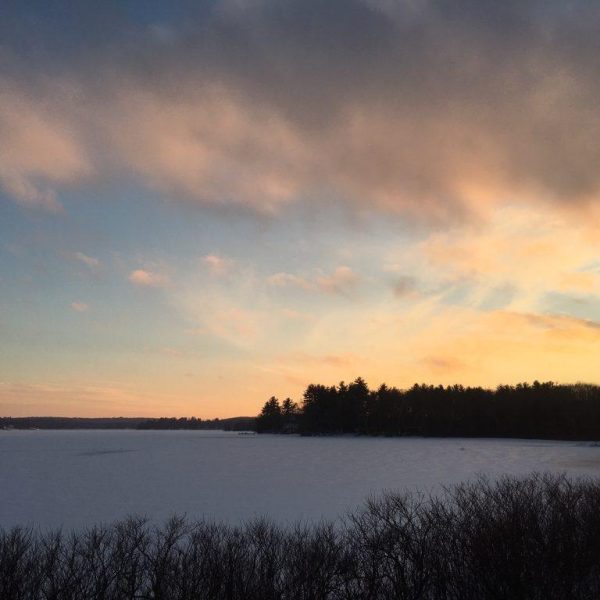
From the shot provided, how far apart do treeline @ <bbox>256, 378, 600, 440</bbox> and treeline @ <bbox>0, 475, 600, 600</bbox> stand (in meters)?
122

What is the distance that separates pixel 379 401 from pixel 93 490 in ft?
419

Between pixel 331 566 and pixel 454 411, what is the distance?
141449mm

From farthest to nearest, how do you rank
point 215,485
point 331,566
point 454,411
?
Result: point 454,411 → point 215,485 → point 331,566

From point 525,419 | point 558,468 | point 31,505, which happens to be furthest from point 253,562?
point 525,419

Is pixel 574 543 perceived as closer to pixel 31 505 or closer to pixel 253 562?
pixel 253 562

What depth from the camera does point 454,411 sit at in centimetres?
15112

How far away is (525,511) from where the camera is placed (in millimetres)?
22234

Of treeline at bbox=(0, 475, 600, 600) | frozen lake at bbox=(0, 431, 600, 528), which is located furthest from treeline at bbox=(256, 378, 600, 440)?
treeline at bbox=(0, 475, 600, 600)

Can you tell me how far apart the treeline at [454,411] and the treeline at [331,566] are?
122 metres

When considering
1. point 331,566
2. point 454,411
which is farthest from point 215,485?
point 454,411

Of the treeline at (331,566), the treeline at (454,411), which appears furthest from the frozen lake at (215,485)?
the treeline at (454,411)

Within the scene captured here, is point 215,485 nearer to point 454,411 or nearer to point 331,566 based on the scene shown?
point 331,566

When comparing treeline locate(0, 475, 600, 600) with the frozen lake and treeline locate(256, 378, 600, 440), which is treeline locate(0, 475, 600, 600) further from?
treeline locate(256, 378, 600, 440)

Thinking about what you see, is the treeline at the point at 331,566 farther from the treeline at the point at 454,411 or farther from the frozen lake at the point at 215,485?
the treeline at the point at 454,411
